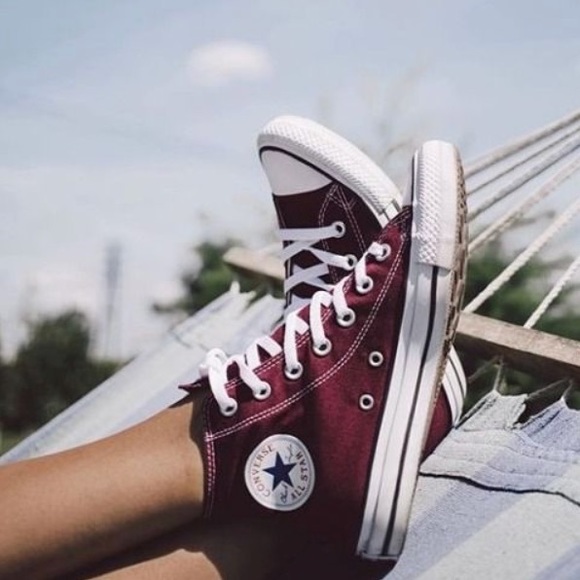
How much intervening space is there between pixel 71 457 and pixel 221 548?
106 mm

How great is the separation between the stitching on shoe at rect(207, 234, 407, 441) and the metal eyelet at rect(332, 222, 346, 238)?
186mm

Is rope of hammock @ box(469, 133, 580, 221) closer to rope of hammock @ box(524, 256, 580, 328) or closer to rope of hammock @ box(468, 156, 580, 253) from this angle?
rope of hammock @ box(468, 156, 580, 253)

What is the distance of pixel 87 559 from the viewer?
0.67 m

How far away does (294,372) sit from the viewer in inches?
28.2

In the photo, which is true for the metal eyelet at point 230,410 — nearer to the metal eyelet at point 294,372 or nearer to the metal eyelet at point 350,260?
the metal eyelet at point 294,372

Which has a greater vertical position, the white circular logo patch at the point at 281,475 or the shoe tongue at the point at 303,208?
the shoe tongue at the point at 303,208

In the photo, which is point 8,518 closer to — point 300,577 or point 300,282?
point 300,577

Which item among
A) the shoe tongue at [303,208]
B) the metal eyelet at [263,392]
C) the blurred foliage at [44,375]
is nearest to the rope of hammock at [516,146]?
the shoe tongue at [303,208]

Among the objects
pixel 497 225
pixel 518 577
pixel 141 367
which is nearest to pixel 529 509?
pixel 518 577

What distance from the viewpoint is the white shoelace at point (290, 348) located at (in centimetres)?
71

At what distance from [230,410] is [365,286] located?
0.40ft

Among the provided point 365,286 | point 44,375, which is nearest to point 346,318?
point 365,286

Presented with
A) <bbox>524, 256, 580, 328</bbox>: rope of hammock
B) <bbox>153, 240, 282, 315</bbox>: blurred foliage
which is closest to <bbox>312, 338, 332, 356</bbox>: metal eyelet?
<bbox>524, 256, 580, 328</bbox>: rope of hammock

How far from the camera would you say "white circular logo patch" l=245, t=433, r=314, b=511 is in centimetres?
67
